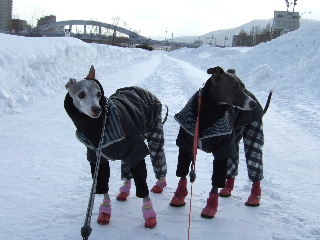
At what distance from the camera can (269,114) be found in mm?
10195

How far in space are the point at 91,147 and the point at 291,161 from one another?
12.3 ft

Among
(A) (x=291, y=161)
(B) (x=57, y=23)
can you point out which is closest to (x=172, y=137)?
(A) (x=291, y=161)

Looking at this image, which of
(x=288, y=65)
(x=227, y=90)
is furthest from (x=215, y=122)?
(x=288, y=65)

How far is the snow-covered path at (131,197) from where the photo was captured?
3920mm

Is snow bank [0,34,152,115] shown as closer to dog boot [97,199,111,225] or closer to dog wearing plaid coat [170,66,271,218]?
dog boot [97,199,111,225]

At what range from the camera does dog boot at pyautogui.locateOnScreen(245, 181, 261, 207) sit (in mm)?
4664

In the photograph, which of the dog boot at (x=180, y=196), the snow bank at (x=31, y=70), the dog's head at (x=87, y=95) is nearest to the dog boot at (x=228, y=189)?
the dog boot at (x=180, y=196)

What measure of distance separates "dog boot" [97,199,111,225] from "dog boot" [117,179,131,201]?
1.64 feet

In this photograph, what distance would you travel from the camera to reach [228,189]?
500 centimetres

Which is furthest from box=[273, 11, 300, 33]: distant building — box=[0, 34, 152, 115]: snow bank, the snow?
the snow

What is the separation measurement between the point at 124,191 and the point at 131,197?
13 cm

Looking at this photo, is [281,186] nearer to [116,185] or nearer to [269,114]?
[116,185]

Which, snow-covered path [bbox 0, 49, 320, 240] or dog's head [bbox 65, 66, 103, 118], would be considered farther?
snow-covered path [bbox 0, 49, 320, 240]

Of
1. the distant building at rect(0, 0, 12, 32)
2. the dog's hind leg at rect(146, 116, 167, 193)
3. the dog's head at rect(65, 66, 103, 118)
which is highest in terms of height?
the distant building at rect(0, 0, 12, 32)
